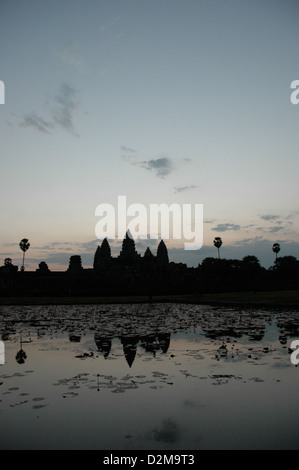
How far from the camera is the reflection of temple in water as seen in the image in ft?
37.9

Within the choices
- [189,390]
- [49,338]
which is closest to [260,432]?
[189,390]

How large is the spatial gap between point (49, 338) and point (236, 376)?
9169mm

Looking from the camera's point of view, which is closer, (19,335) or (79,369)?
(79,369)

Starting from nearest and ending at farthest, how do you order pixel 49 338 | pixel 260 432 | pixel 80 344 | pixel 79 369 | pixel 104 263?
pixel 260 432 < pixel 79 369 < pixel 80 344 < pixel 49 338 < pixel 104 263

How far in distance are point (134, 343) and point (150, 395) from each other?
615 centimetres

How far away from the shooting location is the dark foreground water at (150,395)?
5.40 metres

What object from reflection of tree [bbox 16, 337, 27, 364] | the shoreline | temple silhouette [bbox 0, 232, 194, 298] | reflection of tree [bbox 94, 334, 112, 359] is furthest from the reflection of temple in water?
temple silhouette [bbox 0, 232, 194, 298]

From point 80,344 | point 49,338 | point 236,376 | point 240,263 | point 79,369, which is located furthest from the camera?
point 240,263

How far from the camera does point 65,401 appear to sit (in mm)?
6988

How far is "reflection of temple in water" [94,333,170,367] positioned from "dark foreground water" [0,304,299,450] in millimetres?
37

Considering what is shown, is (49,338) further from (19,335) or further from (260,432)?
(260,432)

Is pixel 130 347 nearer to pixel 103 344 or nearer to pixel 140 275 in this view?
pixel 103 344

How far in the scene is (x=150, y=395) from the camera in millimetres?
7309

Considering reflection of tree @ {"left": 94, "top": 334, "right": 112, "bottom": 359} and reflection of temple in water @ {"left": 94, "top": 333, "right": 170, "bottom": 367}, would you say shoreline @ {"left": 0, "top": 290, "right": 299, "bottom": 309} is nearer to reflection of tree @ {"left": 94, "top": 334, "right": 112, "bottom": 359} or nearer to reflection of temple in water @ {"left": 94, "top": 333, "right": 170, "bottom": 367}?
reflection of temple in water @ {"left": 94, "top": 333, "right": 170, "bottom": 367}
